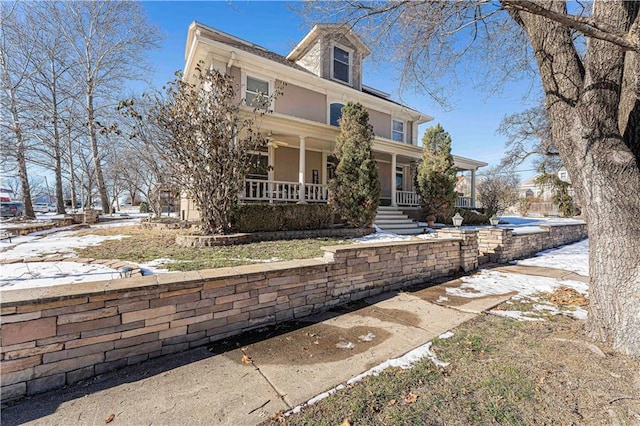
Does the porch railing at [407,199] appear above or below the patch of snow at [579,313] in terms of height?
above

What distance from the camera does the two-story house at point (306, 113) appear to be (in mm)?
10047

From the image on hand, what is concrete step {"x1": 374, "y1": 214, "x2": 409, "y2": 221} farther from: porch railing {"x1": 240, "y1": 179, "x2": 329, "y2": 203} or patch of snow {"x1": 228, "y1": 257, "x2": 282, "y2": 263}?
patch of snow {"x1": 228, "y1": 257, "x2": 282, "y2": 263}

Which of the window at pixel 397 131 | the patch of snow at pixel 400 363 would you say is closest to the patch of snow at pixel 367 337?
the patch of snow at pixel 400 363

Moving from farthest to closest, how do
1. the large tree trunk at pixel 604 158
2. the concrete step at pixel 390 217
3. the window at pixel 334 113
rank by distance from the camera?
the window at pixel 334 113
the concrete step at pixel 390 217
the large tree trunk at pixel 604 158

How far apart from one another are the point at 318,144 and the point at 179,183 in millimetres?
6905

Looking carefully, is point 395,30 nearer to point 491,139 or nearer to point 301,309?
point 301,309

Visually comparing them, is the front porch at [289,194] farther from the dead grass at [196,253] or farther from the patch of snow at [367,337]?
the patch of snow at [367,337]

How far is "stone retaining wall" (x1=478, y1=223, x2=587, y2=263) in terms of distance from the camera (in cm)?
695

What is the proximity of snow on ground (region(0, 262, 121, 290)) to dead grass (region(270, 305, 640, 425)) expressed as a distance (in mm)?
3032

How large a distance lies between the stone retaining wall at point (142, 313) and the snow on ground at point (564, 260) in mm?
5473

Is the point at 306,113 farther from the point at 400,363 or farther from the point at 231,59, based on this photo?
the point at 400,363

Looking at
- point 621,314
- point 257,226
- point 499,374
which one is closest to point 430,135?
point 257,226

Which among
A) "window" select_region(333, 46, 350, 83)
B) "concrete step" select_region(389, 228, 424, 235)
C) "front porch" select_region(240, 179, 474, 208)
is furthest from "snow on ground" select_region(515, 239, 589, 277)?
"window" select_region(333, 46, 350, 83)

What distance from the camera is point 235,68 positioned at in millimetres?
10383
